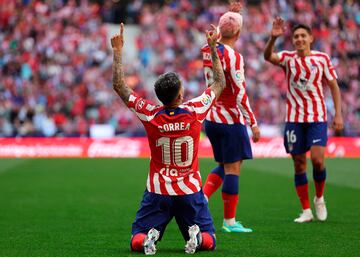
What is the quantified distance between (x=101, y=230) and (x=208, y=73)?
2.02 m

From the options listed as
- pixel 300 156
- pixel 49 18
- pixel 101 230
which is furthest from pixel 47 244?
pixel 49 18

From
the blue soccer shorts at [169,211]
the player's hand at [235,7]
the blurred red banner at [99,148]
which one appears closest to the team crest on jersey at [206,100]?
the blue soccer shorts at [169,211]

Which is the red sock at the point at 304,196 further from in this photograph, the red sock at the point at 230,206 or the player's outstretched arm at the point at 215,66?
the player's outstretched arm at the point at 215,66

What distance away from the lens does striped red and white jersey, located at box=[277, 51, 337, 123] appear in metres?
9.30

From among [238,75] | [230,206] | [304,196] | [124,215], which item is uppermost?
[238,75]

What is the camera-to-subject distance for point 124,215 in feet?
32.3

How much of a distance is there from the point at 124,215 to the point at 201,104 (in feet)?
11.6

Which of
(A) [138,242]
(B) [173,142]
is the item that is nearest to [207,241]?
(A) [138,242]

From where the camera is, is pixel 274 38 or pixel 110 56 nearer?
pixel 274 38

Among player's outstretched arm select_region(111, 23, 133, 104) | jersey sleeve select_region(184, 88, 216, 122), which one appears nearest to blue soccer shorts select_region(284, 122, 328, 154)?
jersey sleeve select_region(184, 88, 216, 122)

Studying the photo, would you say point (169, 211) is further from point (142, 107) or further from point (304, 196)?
point (304, 196)

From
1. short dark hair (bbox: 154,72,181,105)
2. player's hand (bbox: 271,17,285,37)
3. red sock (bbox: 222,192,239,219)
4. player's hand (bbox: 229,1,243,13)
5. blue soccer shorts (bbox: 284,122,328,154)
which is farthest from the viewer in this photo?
blue soccer shorts (bbox: 284,122,328,154)

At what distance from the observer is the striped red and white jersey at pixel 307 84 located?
930 centimetres

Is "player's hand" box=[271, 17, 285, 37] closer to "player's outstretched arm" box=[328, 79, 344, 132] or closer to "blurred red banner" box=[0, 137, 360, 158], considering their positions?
"player's outstretched arm" box=[328, 79, 344, 132]
